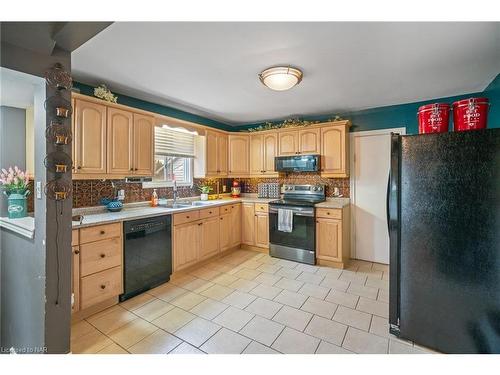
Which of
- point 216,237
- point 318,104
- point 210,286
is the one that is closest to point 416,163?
point 318,104

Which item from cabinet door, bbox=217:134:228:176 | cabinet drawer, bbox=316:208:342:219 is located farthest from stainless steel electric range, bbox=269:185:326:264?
cabinet door, bbox=217:134:228:176

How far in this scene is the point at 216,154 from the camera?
416 cm

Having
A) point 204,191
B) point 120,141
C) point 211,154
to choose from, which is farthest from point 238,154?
point 120,141

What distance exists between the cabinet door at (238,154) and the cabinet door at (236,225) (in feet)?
2.26

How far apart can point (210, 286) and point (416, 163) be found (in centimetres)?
246

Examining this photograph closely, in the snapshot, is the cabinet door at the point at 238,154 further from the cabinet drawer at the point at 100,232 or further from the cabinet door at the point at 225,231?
the cabinet drawer at the point at 100,232

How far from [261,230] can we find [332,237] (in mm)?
1192

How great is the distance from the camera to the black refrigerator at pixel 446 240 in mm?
1533

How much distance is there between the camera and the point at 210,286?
2.80 meters

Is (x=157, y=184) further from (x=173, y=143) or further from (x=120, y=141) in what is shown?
(x=120, y=141)

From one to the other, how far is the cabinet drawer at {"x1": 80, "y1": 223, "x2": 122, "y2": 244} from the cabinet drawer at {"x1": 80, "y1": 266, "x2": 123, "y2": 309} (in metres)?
0.34

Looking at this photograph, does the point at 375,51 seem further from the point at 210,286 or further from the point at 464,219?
the point at 210,286

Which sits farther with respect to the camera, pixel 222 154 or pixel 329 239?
pixel 222 154

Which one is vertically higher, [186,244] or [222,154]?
[222,154]
